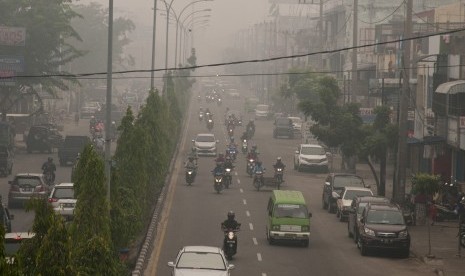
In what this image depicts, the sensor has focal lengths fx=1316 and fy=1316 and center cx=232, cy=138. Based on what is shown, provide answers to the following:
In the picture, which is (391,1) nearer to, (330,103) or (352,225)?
(330,103)

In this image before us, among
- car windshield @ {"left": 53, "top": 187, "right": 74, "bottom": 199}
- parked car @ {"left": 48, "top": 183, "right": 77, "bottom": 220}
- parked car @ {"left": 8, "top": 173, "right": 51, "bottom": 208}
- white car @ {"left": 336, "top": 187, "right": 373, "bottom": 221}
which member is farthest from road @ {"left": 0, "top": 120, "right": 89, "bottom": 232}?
white car @ {"left": 336, "top": 187, "right": 373, "bottom": 221}

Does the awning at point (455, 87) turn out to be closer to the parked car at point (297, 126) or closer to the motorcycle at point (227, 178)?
the motorcycle at point (227, 178)

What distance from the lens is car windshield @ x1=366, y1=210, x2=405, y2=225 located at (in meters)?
39.3

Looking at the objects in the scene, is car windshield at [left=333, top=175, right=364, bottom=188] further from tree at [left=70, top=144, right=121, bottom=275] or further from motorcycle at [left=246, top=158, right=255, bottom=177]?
tree at [left=70, top=144, right=121, bottom=275]

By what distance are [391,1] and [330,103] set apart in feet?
223

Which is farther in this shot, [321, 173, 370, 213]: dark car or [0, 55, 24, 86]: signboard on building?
[0, 55, 24, 86]: signboard on building

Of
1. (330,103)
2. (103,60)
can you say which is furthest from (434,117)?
(103,60)

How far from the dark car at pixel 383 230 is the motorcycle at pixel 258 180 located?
1951 cm

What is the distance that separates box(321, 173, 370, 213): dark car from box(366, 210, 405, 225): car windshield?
11.1 meters

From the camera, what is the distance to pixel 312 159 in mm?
71000

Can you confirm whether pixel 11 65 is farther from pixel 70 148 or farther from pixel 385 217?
pixel 385 217

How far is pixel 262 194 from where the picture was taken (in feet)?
191

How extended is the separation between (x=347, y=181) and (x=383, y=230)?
13.7 m

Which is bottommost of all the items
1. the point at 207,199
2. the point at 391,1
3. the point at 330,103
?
the point at 207,199
